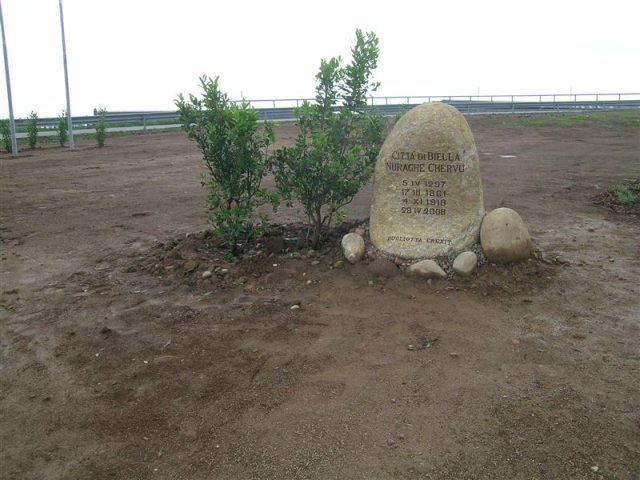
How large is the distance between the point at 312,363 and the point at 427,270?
6.72 ft

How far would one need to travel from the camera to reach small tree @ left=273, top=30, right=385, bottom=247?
21.4 ft

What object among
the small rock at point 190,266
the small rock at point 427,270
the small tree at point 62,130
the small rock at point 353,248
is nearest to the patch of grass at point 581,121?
the small tree at point 62,130

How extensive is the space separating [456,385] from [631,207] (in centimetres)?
661

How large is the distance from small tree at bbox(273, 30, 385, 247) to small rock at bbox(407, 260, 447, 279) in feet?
4.07

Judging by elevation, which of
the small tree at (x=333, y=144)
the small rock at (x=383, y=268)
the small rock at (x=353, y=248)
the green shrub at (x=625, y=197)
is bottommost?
the small rock at (x=383, y=268)

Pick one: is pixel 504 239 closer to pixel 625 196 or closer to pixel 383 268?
pixel 383 268

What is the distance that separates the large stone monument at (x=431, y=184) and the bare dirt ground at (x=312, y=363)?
0.46 m

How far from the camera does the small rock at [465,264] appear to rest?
19.6 ft

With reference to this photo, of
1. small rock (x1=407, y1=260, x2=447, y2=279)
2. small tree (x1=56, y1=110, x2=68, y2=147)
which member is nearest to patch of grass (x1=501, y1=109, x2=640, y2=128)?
small tree (x1=56, y1=110, x2=68, y2=147)

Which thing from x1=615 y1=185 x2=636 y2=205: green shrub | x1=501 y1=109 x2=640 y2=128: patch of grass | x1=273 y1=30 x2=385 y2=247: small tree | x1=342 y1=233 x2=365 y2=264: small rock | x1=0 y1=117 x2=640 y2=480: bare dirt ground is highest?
x1=501 y1=109 x2=640 y2=128: patch of grass

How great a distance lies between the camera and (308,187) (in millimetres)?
6605

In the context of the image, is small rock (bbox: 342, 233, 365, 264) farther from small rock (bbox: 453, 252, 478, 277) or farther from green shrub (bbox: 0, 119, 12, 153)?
green shrub (bbox: 0, 119, 12, 153)

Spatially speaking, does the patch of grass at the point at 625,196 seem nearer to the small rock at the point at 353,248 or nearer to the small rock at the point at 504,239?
the small rock at the point at 504,239

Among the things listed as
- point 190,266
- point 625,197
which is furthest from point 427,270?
point 625,197
